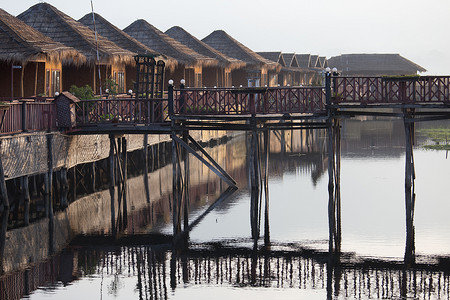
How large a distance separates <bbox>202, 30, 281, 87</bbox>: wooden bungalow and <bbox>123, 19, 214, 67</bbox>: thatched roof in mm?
7888

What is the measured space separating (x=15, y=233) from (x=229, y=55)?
36.8m

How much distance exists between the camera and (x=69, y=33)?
3875 centimetres

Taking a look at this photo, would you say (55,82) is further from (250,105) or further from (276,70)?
(276,70)

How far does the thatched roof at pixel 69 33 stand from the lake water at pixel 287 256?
7.71 metres

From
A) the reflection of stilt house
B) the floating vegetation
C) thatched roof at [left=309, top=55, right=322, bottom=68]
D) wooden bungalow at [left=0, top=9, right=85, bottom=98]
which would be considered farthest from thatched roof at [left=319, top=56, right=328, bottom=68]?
wooden bungalow at [left=0, top=9, right=85, bottom=98]

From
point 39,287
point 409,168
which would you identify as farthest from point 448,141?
point 39,287

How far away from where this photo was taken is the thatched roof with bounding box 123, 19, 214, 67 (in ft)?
156

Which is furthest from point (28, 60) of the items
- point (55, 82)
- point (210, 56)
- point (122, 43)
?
point (210, 56)

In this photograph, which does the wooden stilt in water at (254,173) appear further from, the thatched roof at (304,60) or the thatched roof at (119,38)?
the thatched roof at (304,60)

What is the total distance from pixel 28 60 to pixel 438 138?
32540mm

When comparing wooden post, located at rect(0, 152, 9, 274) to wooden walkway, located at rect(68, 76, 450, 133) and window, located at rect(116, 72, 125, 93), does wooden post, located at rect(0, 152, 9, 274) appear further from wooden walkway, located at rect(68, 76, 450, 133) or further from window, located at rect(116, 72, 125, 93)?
window, located at rect(116, 72, 125, 93)

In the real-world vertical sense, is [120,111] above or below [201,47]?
below

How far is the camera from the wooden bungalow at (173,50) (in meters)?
47.7

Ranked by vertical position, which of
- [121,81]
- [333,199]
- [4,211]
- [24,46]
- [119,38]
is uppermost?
[119,38]
